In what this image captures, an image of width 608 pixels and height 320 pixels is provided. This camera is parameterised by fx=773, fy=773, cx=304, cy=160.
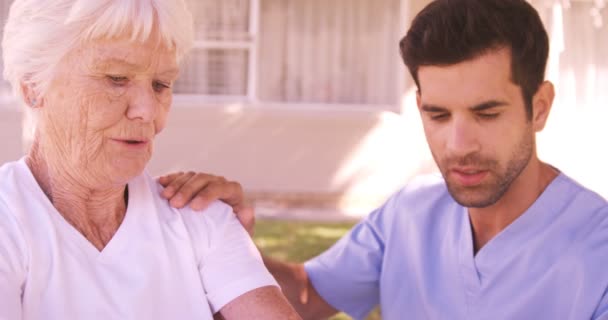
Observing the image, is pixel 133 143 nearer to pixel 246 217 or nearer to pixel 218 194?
pixel 218 194

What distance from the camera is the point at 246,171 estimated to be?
8070mm

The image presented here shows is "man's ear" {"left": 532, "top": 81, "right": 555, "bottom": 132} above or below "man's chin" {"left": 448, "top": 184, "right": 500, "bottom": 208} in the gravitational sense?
above

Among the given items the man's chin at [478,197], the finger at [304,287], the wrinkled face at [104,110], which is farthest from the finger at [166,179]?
the man's chin at [478,197]

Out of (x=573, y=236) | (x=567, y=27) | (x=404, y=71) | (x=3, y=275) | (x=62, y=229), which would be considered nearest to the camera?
(x=3, y=275)

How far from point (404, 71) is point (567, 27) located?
1.71 meters

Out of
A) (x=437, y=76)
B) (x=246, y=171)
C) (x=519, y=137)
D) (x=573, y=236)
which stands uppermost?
(x=437, y=76)

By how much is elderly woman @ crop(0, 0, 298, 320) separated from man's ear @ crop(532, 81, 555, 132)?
86cm

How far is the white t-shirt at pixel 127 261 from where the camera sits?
5.16 ft

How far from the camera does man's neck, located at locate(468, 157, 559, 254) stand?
208 centimetres

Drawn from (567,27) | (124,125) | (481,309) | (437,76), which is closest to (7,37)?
(124,125)

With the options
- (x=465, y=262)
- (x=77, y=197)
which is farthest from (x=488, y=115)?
(x=77, y=197)

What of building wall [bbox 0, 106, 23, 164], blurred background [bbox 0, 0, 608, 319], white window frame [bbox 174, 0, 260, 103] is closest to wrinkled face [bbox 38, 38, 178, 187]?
blurred background [bbox 0, 0, 608, 319]

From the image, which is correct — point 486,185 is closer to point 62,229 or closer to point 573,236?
point 573,236

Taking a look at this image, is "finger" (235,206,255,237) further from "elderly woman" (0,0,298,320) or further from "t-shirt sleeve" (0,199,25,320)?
"t-shirt sleeve" (0,199,25,320)
